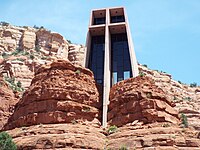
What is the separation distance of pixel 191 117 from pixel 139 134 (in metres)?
32.7

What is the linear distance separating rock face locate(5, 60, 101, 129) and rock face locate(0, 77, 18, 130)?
2.15m

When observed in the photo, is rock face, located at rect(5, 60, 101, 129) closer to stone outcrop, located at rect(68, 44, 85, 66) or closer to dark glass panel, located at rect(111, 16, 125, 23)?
dark glass panel, located at rect(111, 16, 125, 23)

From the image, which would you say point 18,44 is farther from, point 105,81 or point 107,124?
point 107,124

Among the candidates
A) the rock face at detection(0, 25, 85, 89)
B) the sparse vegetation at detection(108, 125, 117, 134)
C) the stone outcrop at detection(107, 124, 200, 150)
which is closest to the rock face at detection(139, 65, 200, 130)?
the rock face at detection(0, 25, 85, 89)

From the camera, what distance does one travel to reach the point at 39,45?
83.8 metres

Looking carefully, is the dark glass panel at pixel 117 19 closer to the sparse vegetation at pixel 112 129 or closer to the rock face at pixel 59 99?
the rock face at pixel 59 99

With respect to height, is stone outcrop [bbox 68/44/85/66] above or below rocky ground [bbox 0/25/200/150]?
above

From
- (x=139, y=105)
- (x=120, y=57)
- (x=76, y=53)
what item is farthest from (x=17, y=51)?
(x=139, y=105)

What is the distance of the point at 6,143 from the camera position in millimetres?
31703

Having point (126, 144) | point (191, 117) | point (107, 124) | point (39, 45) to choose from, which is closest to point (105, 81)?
point (107, 124)

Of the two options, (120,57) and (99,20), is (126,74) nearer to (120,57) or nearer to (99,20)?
(120,57)

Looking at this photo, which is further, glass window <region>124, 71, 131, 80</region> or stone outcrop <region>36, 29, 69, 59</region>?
stone outcrop <region>36, 29, 69, 59</region>

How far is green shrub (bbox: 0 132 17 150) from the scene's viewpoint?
103ft

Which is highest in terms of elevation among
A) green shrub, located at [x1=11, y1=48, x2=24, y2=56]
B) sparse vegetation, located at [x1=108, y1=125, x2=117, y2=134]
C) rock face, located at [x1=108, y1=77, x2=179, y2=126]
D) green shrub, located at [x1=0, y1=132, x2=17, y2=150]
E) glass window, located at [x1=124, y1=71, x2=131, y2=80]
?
green shrub, located at [x1=11, y1=48, x2=24, y2=56]
